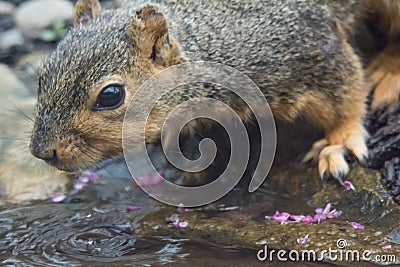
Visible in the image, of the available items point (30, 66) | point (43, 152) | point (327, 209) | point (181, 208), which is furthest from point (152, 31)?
point (30, 66)

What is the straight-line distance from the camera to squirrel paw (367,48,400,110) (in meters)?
3.84

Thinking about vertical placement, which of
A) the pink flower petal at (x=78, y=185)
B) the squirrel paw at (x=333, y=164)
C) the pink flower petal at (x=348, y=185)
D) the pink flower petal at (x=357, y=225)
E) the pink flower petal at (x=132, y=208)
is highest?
the pink flower petal at (x=78, y=185)

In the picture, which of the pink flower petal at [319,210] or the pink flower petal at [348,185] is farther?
the pink flower petal at [348,185]

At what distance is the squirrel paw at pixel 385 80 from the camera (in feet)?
12.6

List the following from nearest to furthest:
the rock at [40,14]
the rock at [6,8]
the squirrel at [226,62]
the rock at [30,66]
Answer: the squirrel at [226,62] < the rock at [30,66] < the rock at [40,14] < the rock at [6,8]

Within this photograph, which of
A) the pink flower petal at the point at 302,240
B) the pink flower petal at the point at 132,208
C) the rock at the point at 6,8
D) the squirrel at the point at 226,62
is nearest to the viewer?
the pink flower petal at the point at 302,240

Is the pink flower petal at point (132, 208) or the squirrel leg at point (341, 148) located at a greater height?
the squirrel leg at point (341, 148)

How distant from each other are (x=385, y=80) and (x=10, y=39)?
2.69 metres

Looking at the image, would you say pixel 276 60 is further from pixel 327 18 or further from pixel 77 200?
pixel 77 200

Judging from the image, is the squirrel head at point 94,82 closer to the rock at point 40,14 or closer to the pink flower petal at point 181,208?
the pink flower petal at point 181,208

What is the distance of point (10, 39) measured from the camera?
5.38 meters

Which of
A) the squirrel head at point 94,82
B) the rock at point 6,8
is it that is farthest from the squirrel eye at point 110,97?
the rock at point 6,8

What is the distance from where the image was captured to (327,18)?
366 cm

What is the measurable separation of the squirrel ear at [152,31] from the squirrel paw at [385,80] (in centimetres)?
120
